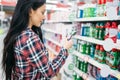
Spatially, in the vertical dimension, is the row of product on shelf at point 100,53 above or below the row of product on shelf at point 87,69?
above

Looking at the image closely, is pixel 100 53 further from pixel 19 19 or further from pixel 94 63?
pixel 19 19

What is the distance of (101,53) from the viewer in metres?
2.38

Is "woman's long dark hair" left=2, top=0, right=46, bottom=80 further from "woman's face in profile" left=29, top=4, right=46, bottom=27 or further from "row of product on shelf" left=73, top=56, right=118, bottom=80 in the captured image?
"row of product on shelf" left=73, top=56, right=118, bottom=80

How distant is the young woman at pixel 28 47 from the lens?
1.87 metres

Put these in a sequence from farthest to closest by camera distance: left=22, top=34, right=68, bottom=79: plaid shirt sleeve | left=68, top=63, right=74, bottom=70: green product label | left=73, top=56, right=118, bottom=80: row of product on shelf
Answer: left=68, top=63, right=74, bottom=70: green product label, left=73, top=56, right=118, bottom=80: row of product on shelf, left=22, top=34, right=68, bottom=79: plaid shirt sleeve

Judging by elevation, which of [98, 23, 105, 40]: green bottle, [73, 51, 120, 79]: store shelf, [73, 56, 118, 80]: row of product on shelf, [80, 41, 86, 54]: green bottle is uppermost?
[98, 23, 105, 40]: green bottle

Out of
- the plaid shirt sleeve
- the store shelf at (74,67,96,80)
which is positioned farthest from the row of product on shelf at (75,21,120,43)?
the plaid shirt sleeve

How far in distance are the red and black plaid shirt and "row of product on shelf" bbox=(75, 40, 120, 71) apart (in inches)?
20.4

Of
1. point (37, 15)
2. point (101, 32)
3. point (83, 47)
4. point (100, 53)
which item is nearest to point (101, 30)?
point (101, 32)

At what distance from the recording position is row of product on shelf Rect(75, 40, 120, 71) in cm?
206

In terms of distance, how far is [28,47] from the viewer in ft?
6.09

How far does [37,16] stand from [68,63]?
165 cm

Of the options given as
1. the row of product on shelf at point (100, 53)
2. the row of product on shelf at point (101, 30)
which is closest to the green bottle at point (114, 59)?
the row of product on shelf at point (100, 53)

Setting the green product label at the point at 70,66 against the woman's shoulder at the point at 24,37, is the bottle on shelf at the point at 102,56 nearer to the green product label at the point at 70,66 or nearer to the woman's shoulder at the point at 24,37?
the woman's shoulder at the point at 24,37
